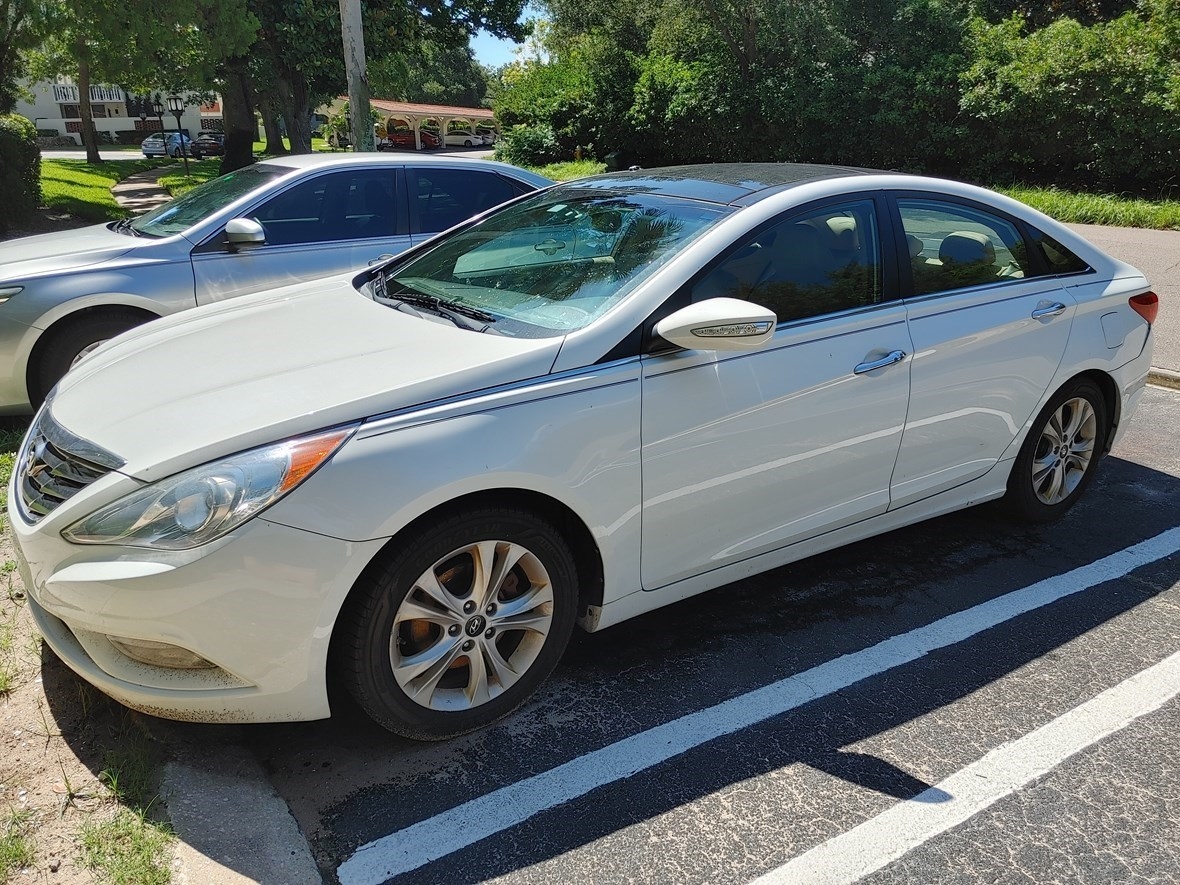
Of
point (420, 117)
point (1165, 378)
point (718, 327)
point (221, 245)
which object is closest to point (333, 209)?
point (221, 245)

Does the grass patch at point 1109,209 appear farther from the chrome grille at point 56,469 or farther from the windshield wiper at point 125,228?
the chrome grille at point 56,469

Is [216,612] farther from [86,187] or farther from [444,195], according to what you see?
[86,187]

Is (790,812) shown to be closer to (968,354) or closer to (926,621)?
(926,621)

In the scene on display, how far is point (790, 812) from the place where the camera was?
99.4 inches

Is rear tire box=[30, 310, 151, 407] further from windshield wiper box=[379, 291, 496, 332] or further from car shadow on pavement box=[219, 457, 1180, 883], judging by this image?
car shadow on pavement box=[219, 457, 1180, 883]

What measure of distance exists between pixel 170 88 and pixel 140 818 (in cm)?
2628

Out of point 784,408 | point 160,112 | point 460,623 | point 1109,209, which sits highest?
point 160,112

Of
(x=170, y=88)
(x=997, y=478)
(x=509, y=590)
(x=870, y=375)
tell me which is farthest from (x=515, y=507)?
(x=170, y=88)

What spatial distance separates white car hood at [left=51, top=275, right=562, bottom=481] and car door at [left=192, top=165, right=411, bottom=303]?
2.35 metres

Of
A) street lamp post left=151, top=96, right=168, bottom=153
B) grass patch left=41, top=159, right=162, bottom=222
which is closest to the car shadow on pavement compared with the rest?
grass patch left=41, top=159, right=162, bottom=222

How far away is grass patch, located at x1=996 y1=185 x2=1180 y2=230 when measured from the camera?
1450 cm

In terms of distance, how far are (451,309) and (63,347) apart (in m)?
3.13

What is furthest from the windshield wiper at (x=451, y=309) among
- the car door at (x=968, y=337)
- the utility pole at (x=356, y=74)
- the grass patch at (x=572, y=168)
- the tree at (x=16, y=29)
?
the grass patch at (x=572, y=168)

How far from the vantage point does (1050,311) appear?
3922mm
